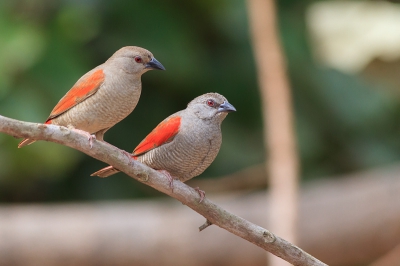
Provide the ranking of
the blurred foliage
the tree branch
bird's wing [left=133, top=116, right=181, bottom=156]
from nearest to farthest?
the tree branch
bird's wing [left=133, top=116, right=181, bottom=156]
the blurred foliage

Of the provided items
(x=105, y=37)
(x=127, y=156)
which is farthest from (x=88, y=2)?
(x=127, y=156)

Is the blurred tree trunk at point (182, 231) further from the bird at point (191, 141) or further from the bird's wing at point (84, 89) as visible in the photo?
the bird's wing at point (84, 89)

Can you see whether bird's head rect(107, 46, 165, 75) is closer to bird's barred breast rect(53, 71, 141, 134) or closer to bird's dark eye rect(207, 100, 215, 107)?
bird's barred breast rect(53, 71, 141, 134)

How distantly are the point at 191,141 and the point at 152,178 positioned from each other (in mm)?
798

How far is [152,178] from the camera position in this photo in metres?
2.14

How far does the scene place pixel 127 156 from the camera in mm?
2088

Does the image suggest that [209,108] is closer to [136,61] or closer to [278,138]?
[136,61]

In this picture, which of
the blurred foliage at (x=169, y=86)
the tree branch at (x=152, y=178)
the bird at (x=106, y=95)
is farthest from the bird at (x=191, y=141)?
the blurred foliage at (x=169, y=86)

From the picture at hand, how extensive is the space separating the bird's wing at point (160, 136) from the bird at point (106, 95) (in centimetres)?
22

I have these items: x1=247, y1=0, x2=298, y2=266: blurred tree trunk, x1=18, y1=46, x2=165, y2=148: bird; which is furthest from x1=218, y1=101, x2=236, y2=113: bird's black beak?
x1=247, y1=0, x2=298, y2=266: blurred tree trunk

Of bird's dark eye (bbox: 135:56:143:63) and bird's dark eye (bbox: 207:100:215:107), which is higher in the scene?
bird's dark eye (bbox: 135:56:143:63)

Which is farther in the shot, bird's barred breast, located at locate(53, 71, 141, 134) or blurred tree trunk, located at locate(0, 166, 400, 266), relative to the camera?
blurred tree trunk, located at locate(0, 166, 400, 266)

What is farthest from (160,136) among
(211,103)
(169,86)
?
(169,86)

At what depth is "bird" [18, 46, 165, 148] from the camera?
86.2 inches
